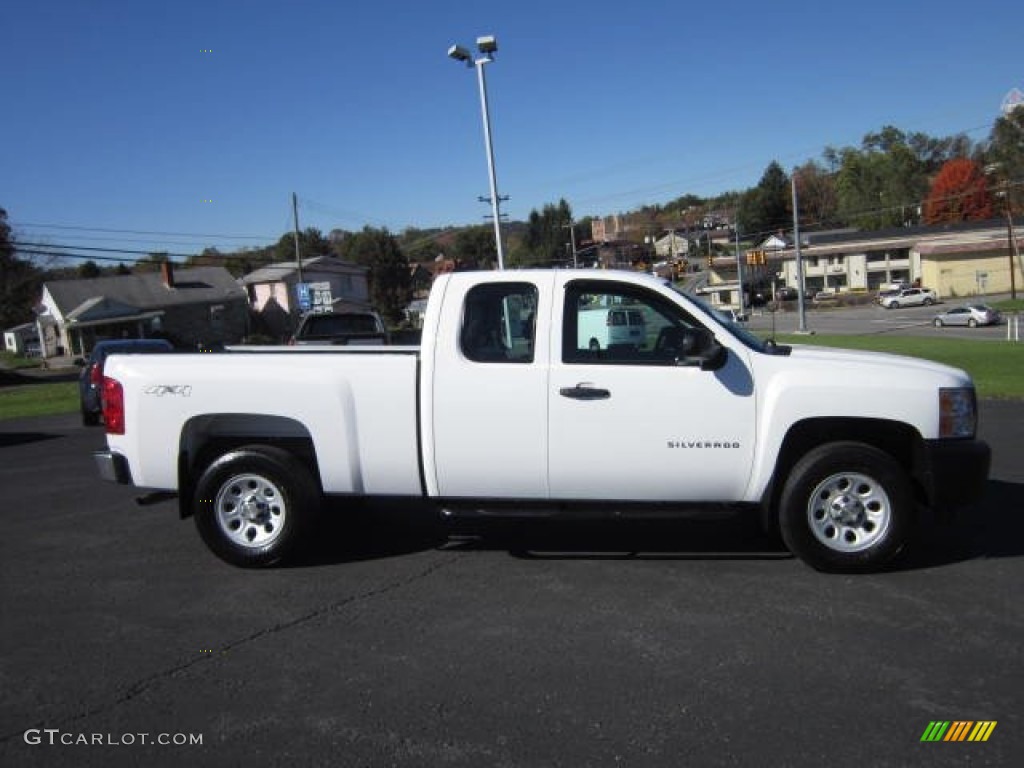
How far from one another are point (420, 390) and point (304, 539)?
4.41 ft

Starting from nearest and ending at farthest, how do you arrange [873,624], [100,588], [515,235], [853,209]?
[873,624], [100,588], [853,209], [515,235]

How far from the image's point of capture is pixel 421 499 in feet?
17.9

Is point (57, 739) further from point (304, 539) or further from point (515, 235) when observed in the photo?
point (515, 235)

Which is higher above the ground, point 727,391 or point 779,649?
point 727,391

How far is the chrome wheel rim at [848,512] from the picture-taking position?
4.99 meters

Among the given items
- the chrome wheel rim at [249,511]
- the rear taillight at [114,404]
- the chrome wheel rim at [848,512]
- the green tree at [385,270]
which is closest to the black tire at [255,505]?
the chrome wheel rim at [249,511]

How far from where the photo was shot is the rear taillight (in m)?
5.48

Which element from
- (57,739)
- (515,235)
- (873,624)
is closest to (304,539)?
(57,739)

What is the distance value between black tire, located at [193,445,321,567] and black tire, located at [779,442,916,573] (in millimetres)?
3068

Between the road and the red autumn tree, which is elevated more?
the red autumn tree

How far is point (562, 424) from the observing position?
5.04 metres

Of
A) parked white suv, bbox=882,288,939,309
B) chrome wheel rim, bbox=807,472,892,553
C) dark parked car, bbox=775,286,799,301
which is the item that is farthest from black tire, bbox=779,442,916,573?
dark parked car, bbox=775,286,799,301

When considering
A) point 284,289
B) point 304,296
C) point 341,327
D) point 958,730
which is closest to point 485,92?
point 341,327

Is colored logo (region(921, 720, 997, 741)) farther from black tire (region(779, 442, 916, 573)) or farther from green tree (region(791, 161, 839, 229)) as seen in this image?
green tree (region(791, 161, 839, 229))
